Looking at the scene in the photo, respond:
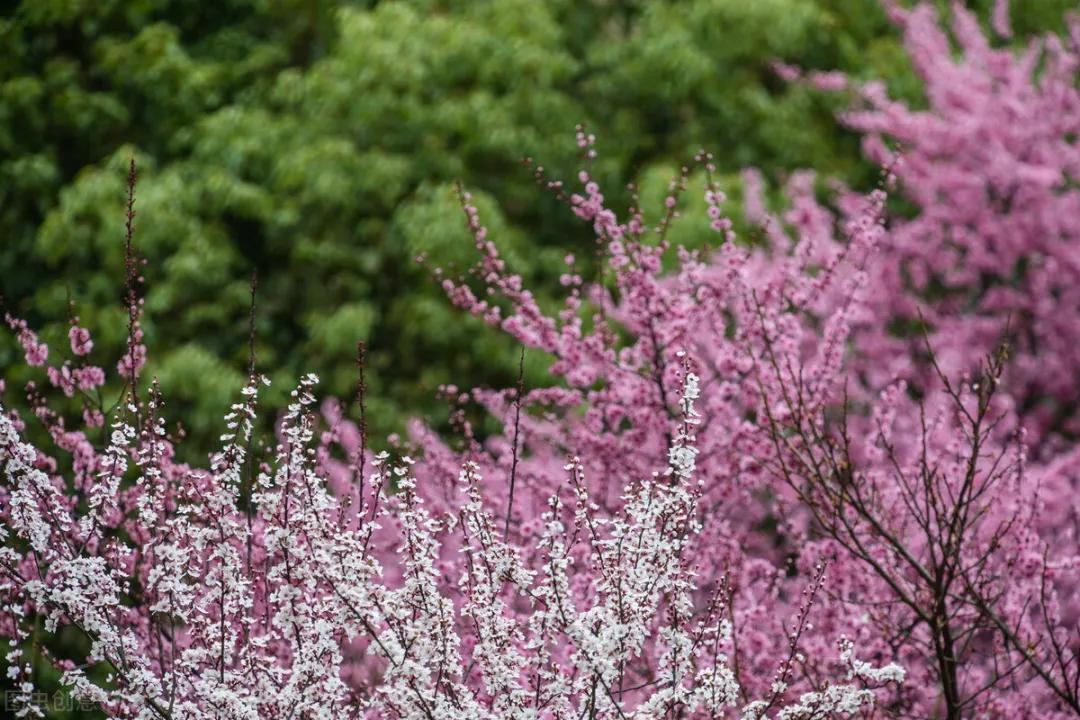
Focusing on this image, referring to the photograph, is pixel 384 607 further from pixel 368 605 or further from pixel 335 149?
pixel 335 149

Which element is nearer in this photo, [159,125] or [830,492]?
[830,492]

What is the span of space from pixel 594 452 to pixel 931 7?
673 cm

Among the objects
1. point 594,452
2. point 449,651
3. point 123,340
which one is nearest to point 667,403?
point 594,452

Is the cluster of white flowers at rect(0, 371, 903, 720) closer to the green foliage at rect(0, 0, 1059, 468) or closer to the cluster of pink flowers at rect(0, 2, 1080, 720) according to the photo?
the cluster of pink flowers at rect(0, 2, 1080, 720)

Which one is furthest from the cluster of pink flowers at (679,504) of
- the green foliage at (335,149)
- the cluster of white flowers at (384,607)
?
the green foliage at (335,149)

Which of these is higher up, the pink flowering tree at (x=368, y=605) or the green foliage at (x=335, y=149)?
the green foliage at (x=335, y=149)

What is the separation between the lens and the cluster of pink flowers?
3.32 m

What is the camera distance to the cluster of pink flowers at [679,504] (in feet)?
10.9

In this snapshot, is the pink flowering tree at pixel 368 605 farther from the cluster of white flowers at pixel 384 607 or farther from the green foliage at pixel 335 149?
the green foliage at pixel 335 149

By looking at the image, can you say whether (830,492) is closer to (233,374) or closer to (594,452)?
(594,452)

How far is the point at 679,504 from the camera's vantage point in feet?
11.1

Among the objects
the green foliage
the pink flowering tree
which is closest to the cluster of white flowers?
the pink flowering tree

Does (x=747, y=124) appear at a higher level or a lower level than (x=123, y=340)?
higher

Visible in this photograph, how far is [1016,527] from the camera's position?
16.0 ft
